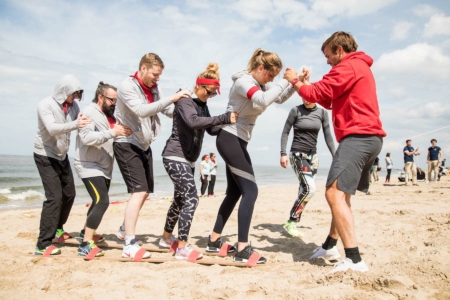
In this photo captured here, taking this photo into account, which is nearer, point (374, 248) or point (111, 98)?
point (374, 248)

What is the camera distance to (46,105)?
379 cm

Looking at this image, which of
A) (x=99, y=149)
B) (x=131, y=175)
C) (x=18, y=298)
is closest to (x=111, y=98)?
(x=99, y=149)

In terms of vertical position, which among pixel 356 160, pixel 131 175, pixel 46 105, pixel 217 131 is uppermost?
pixel 46 105

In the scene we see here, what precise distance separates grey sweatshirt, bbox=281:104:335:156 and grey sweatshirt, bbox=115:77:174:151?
1.89 m

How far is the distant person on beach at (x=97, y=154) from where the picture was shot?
→ 3.53 m

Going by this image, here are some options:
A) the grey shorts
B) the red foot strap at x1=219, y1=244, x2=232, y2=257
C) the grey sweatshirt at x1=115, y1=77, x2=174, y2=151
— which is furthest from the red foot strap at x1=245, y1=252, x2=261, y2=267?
the grey sweatshirt at x1=115, y1=77, x2=174, y2=151

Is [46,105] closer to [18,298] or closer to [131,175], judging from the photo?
[131,175]

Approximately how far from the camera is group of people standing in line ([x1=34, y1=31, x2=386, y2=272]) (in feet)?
9.10

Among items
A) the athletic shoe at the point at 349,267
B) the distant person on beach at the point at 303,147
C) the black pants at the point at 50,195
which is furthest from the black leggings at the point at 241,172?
the black pants at the point at 50,195

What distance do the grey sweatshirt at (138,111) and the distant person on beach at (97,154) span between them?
101 millimetres

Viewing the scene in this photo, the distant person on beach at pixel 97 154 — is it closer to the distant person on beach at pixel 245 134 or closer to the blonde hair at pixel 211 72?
the blonde hair at pixel 211 72

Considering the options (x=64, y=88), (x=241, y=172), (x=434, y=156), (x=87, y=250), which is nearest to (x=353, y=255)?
(x=241, y=172)

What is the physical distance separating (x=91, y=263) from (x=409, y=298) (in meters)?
2.64

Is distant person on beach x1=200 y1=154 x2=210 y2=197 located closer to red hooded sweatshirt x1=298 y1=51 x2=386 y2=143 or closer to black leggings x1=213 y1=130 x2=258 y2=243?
black leggings x1=213 y1=130 x2=258 y2=243
